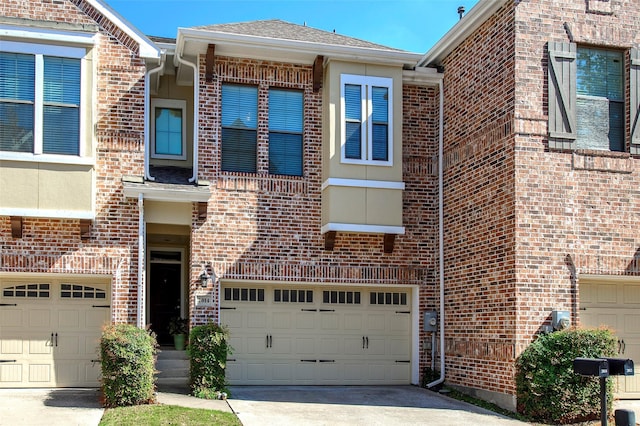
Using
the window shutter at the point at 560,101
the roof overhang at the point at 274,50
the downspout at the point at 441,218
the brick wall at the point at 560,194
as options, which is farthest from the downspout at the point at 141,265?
the window shutter at the point at 560,101

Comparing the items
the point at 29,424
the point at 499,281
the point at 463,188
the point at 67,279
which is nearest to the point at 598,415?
the point at 499,281

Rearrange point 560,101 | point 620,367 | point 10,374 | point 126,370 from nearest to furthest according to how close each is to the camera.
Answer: point 620,367 → point 126,370 → point 560,101 → point 10,374

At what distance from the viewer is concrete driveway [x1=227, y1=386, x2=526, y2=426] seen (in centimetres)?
1151

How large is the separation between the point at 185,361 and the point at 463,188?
252 inches

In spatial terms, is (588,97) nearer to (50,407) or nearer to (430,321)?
(430,321)

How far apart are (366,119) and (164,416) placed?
680cm

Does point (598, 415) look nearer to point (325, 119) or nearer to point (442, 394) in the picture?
point (442, 394)

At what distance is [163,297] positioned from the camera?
56.2 ft

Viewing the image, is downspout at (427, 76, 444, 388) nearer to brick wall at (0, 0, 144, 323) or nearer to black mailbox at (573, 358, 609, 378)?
black mailbox at (573, 358, 609, 378)

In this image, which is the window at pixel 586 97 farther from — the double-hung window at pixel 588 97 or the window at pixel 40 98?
the window at pixel 40 98

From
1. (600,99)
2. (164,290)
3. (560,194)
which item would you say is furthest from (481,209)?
(164,290)

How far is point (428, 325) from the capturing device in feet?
49.5

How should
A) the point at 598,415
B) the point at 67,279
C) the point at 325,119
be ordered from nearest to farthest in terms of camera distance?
the point at 598,415 < the point at 67,279 < the point at 325,119

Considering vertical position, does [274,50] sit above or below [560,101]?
above
